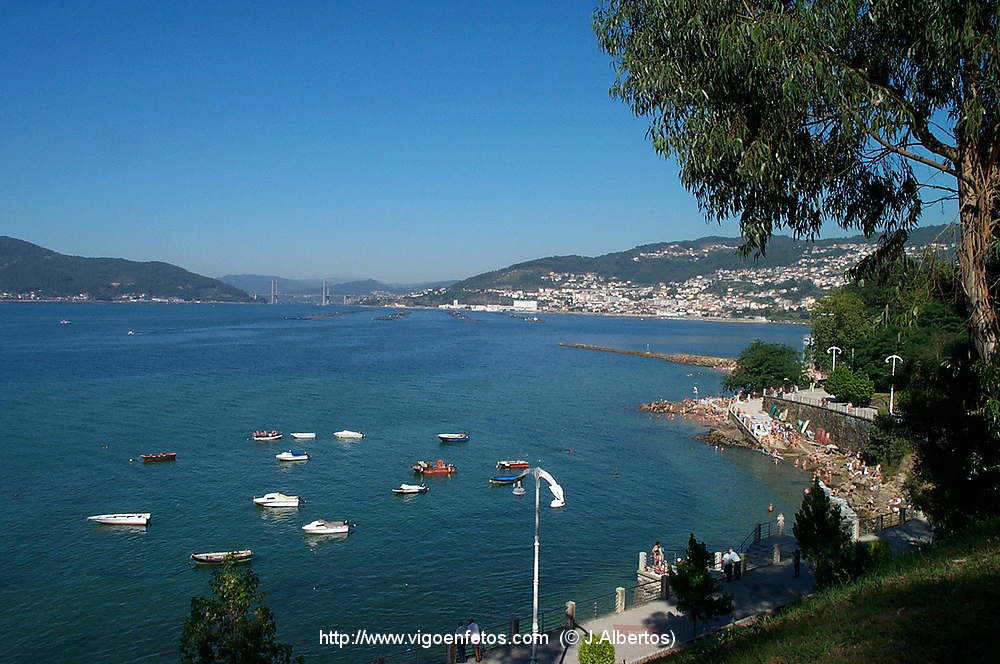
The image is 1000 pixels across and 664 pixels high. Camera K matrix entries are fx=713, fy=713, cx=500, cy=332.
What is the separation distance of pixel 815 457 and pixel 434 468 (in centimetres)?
1583

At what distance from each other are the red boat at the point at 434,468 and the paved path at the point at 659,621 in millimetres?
14506

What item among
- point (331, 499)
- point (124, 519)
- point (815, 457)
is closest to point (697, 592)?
point (331, 499)

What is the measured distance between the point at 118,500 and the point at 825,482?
2399 cm

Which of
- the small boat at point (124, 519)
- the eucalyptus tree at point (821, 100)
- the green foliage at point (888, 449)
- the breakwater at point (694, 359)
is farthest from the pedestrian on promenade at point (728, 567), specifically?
the breakwater at point (694, 359)

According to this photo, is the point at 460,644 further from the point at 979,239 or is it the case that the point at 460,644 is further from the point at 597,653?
the point at 979,239

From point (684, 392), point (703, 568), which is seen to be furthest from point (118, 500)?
point (684, 392)

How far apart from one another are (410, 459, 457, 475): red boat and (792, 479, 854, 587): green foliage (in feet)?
53.9

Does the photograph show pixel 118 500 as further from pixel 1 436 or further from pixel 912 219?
pixel 912 219

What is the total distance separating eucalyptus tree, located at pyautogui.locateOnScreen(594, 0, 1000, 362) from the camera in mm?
7559

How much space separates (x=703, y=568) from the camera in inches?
455

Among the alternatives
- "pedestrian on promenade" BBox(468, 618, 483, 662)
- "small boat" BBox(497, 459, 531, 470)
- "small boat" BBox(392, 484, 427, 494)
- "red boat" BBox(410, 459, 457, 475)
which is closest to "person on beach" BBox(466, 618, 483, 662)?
"pedestrian on promenade" BBox(468, 618, 483, 662)

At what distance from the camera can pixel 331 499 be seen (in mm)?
24031

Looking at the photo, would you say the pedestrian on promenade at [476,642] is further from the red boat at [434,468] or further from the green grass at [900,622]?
the red boat at [434,468]

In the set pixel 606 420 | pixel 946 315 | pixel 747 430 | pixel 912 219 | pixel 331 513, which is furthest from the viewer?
pixel 606 420
